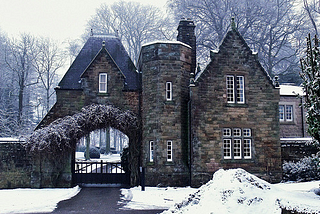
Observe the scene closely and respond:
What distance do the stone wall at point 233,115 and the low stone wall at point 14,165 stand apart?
9551mm

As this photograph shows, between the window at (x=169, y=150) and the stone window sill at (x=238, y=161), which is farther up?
the window at (x=169, y=150)

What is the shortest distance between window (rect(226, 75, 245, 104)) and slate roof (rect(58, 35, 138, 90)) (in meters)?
5.77

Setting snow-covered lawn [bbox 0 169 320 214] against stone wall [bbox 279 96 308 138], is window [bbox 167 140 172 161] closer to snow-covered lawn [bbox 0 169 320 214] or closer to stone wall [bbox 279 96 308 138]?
snow-covered lawn [bbox 0 169 320 214]

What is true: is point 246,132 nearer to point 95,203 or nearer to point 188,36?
point 188,36

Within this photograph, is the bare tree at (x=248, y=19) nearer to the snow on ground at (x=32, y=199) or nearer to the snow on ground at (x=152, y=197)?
the snow on ground at (x=152, y=197)

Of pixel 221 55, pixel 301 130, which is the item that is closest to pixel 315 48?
pixel 221 55

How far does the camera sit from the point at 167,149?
18094 millimetres

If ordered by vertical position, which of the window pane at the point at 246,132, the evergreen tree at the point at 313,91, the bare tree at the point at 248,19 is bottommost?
the window pane at the point at 246,132

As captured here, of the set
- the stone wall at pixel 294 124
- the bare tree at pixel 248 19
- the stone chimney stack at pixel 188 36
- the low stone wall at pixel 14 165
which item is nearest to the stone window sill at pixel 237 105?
the stone chimney stack at pixel 188 36

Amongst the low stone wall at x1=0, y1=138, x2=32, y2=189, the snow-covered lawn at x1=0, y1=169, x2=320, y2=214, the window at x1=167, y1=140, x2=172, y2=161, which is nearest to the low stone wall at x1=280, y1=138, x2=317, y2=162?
the window at x1=167, y1=140, x2=172, y2=161

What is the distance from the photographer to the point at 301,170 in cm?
1847

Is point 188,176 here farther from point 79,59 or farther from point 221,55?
point 79,59

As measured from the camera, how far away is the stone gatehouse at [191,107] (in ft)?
59.0

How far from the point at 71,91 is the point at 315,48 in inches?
544
